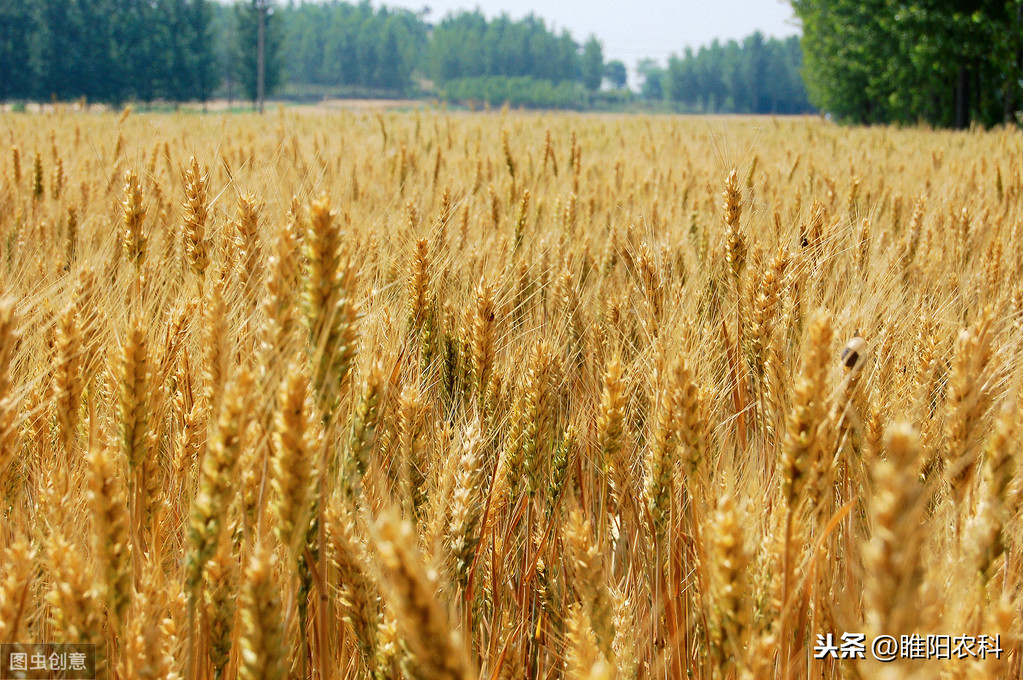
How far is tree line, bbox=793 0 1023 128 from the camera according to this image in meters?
15.8

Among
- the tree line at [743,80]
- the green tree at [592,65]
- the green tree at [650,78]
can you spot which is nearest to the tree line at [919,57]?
the tree line at [743,80]

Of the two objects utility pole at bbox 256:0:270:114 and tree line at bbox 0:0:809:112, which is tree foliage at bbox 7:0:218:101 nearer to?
tree line at bbox 0:0:809:112

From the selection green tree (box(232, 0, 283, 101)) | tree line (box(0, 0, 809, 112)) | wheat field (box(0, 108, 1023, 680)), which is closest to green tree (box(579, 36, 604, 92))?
tree line (box(0, 0, 809, 112))

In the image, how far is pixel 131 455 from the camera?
0.96 metres

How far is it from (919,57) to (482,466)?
19.7 metres

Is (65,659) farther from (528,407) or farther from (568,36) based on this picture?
(568,36)

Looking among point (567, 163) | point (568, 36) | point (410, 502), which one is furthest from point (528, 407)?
point (568, 36)

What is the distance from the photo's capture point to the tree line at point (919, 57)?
623 inches

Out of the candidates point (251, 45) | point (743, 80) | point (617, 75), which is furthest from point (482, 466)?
point (617, 75)

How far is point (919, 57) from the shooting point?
16656 millimetres

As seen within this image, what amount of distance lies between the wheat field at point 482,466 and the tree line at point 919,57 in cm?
1737

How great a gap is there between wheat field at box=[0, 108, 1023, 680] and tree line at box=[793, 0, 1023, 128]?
1737 centimetres

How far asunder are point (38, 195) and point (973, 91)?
23.9m

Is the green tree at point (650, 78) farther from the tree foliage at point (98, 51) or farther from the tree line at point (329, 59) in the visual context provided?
the tree foliage at point (98, 51)
